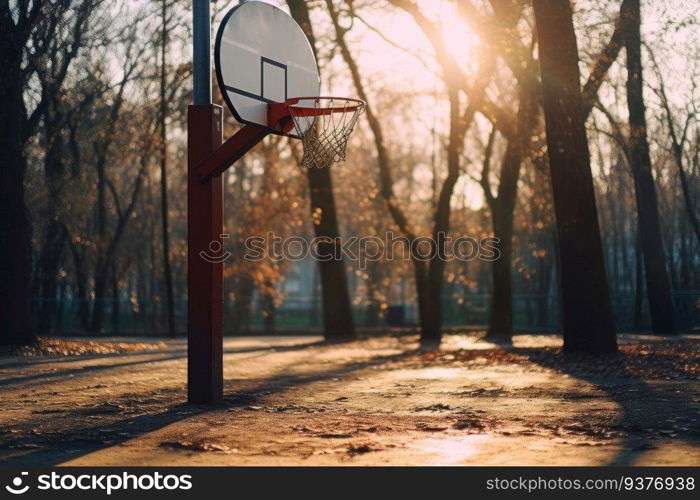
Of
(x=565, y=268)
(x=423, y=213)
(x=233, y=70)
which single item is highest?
(x=423, y=213)

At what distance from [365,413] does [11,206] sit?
43.7 feet

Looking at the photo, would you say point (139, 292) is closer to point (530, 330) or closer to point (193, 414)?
point (530, 330)

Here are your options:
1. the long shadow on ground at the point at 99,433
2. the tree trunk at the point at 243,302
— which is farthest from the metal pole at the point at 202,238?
the tree trunk at the point at 243,302

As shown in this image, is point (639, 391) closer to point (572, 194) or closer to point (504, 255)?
point (572, 194)

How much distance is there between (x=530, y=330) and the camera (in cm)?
4038

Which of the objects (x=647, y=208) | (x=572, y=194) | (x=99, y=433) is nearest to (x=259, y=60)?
(x=99, y=433)

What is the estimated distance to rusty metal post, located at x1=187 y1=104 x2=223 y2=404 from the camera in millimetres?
12781

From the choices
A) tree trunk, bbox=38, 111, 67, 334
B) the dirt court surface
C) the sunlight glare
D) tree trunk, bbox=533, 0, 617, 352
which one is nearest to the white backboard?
the dirt court surface

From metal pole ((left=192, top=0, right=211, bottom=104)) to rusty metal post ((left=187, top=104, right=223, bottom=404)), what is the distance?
19 centimetres

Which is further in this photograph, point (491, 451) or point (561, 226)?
point (561, 226)

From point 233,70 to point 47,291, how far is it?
35288 millimetres

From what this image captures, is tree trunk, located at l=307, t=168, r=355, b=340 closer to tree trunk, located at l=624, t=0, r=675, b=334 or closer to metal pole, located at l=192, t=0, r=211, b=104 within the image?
Answer: tree trunk, located at l=624, t=0, r=675, b=334

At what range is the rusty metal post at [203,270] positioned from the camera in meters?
12.8
